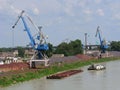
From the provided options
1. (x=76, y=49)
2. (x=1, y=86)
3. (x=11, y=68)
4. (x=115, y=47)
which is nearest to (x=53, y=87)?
(x=1, y=86)

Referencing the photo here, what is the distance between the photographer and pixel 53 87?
24.9m

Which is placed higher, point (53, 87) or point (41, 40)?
point (41, 40)

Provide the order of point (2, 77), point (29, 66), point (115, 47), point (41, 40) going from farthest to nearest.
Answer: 1. point (115, 47)
2. point (41, 40)
3. point (29, 66)
4. point (2, 77)

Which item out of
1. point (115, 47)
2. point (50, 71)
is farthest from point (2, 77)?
point (115, 47)

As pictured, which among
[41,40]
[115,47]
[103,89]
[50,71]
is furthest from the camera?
[115,47]

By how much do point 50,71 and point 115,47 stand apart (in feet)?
249

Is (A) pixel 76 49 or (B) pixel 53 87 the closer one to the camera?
A: (B) pixel 53 87

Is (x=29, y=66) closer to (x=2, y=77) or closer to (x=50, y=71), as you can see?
(x=50, y=71)

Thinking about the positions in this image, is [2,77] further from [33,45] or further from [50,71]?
[33,45]

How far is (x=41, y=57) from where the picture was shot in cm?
4631

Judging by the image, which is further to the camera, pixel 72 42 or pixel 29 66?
pixel 72 42

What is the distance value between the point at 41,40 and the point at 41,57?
6.20ft

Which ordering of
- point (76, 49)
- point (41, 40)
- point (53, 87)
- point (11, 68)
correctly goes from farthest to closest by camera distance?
point (76, 49), point (41, 40), point (11, 68), point (53, 87)

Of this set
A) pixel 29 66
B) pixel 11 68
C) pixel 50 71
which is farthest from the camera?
pixel 29 66
